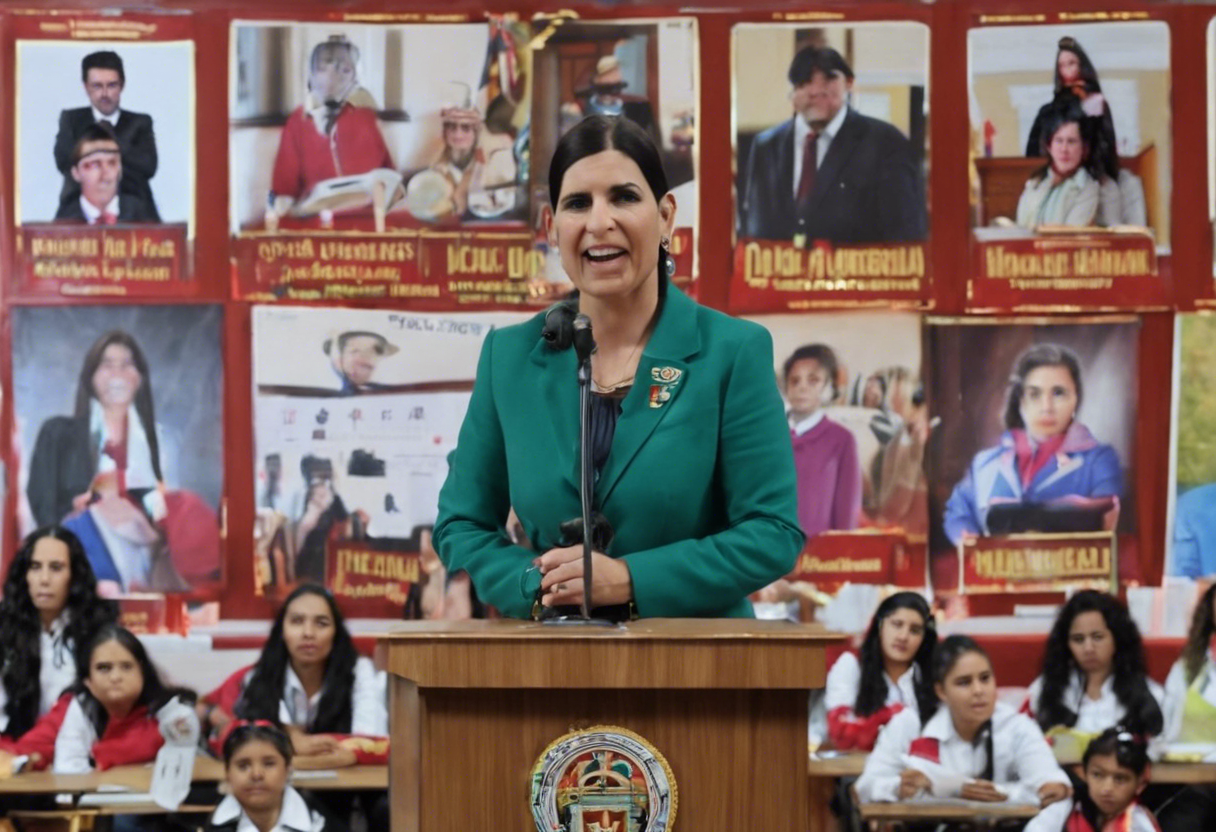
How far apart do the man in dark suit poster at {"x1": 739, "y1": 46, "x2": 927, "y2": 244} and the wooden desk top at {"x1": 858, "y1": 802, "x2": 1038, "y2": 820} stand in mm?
2192

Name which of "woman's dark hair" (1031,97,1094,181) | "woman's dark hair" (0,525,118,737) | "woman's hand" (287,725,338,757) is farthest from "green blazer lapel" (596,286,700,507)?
"woman's dark hair" (1031,97,1094,181)

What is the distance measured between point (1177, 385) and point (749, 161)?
181 centimetres

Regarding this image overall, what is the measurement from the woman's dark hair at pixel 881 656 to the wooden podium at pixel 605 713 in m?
4.03

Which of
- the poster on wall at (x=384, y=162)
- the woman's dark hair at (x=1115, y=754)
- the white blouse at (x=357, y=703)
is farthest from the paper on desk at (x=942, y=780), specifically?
the poster on wall at (x=384, y=162)

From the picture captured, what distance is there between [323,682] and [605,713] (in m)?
4.05

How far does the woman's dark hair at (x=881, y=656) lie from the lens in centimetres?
559

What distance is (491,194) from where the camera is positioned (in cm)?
595

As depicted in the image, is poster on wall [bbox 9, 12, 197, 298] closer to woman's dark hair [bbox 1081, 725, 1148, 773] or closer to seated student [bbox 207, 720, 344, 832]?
seated student [bbox 207, 720, 344, 832]

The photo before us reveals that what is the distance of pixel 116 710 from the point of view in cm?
533

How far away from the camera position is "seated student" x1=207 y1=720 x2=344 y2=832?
183 inches

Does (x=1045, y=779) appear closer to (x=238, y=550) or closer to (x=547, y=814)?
(x=238, y=550)

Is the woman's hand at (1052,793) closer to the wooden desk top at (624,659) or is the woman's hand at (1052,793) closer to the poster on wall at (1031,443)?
the poster on wall at (1031,443)

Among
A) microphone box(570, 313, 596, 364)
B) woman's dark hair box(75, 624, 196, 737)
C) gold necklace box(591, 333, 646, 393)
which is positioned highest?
microphone box(570, 313, 596, 364)

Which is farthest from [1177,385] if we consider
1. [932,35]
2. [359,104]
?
[359,104]
